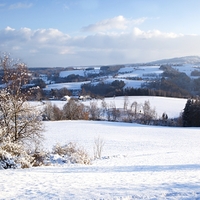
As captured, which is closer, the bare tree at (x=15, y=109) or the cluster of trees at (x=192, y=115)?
the bare tree at (x=15, y=109)

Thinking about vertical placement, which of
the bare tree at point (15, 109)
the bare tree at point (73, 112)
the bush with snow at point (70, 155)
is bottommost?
the bare tree at point (73, 112)

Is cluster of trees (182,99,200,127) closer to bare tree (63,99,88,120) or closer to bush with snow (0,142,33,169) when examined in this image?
bare tree (63,99,88,120)

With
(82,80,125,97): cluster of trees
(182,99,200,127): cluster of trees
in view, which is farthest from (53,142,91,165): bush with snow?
(82,80,125,97): cluster of trees

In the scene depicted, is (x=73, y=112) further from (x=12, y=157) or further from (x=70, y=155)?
(x=12, y=157)

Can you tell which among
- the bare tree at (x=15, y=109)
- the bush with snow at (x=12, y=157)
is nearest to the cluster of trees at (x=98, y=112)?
the bare tree at (x=15, y=109)

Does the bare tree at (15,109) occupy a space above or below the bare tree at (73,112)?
above

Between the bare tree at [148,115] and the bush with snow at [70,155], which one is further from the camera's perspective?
the bare tree at [148,115]

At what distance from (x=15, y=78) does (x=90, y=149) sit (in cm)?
1644

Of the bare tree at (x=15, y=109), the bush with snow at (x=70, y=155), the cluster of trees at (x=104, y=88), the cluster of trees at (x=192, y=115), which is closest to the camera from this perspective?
the bare tree at (x=15, y=109)

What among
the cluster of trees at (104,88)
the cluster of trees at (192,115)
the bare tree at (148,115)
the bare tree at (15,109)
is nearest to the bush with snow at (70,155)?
the bare tree at (15,109)

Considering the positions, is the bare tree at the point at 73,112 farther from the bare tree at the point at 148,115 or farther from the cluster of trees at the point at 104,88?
the cluster of trees at the point at 104,88

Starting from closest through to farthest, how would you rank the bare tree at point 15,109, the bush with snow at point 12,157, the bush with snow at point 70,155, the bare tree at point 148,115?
the bush with snow at point 12,157 → the bare tree at point 15,109 → the bush with snow at point 70,155 → the bare tree at point 148,115

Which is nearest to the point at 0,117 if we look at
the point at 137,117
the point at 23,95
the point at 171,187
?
the point at 23,95

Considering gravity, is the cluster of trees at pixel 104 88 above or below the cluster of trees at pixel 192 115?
above
